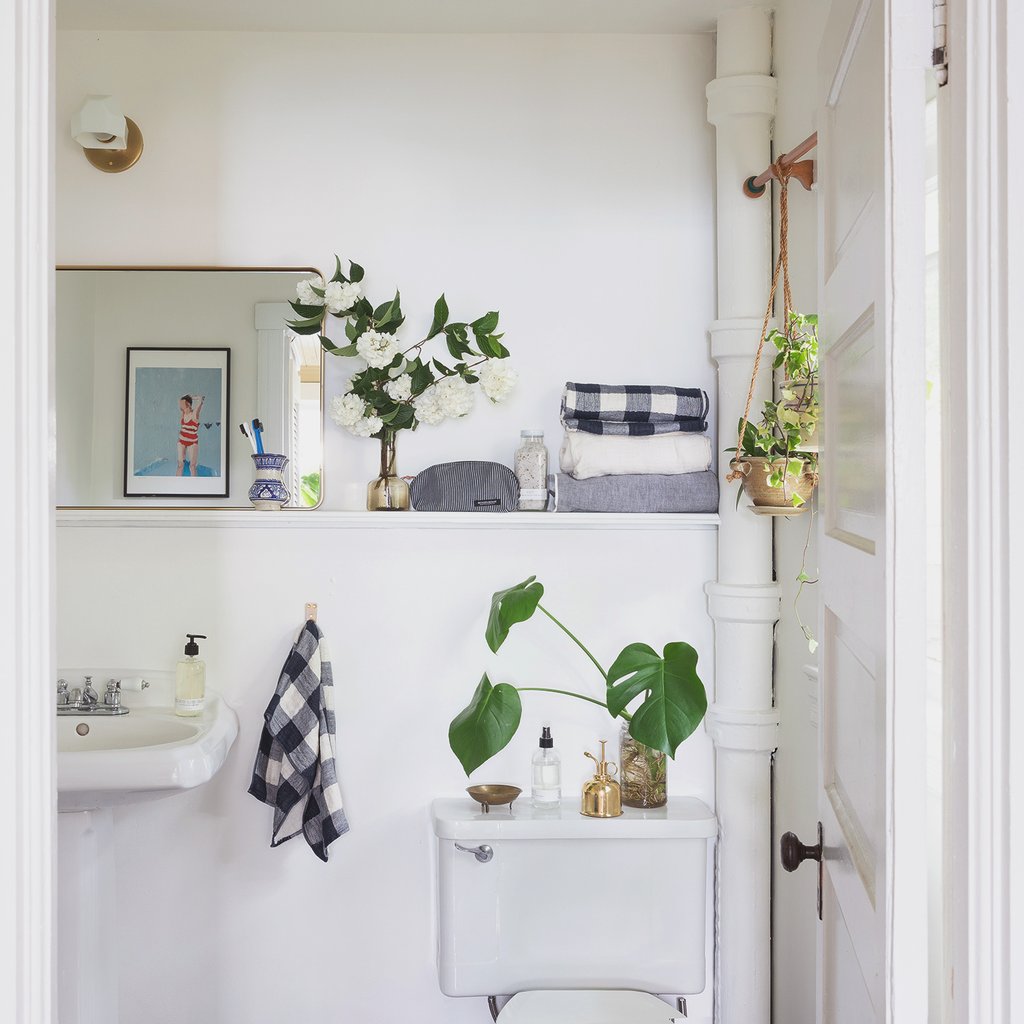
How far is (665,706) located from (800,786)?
36 centimetres

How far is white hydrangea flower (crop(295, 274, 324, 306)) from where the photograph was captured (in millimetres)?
2012

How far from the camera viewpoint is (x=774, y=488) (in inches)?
65.1

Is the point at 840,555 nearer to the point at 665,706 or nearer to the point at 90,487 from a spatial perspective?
the point at 665,706

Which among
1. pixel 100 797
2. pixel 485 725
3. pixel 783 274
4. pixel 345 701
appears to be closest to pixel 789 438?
pixel 783 274

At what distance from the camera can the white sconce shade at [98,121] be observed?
1.92 metres

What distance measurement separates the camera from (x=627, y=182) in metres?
2.09

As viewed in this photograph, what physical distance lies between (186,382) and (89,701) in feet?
2.28

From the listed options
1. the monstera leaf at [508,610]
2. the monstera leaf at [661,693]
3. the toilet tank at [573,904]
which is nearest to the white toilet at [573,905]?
the toilet tank at [573,904]

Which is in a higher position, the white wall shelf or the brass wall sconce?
the brass wall sconce

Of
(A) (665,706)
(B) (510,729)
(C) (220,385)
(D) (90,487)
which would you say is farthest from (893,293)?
(D) (90,487)
